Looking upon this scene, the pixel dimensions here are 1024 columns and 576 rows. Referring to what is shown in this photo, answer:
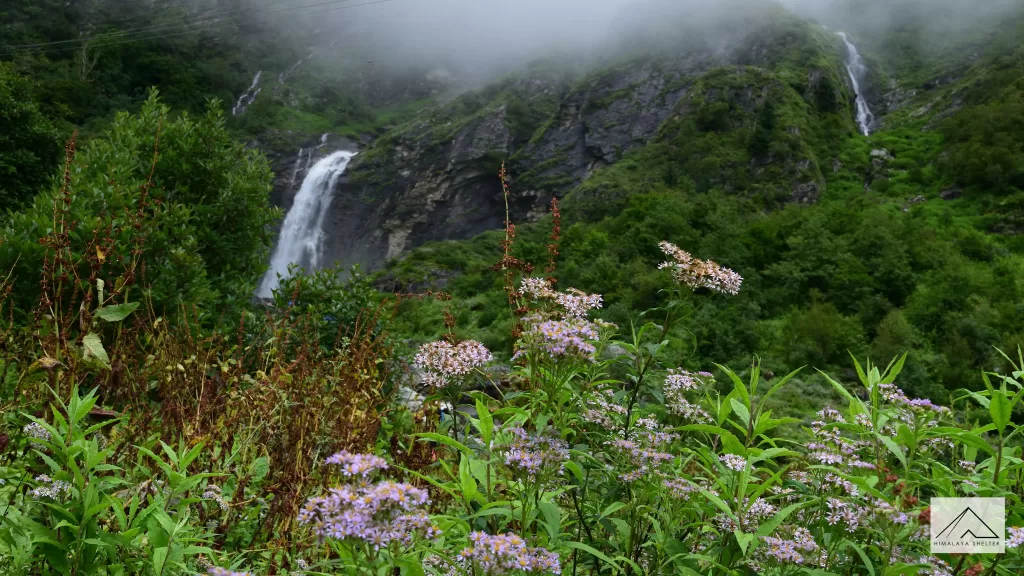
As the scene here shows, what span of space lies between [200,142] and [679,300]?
5.74m

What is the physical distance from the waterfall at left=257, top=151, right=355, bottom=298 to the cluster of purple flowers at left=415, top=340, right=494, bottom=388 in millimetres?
27882

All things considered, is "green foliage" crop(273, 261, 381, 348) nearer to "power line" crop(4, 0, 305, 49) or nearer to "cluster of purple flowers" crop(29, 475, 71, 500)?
"cluster of purple flowers" crop(29, 475, 71, 500)

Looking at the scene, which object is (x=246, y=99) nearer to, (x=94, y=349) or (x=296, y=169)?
(x=296, y=169)

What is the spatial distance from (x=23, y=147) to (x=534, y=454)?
16652mm

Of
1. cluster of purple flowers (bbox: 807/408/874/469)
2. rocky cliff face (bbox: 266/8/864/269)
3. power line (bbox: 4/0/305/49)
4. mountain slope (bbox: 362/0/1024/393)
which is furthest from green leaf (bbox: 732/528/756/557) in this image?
power line (bbox: 4/0/305/49)

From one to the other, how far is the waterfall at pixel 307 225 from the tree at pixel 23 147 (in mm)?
14422

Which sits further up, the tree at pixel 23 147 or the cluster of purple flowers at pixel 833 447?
the cluster of purple flowers at pixel 833 447

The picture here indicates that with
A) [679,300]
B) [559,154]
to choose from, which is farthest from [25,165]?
[559,154]

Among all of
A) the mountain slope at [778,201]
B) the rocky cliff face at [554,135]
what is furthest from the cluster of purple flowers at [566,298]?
the rocky cliff face at [554,135]

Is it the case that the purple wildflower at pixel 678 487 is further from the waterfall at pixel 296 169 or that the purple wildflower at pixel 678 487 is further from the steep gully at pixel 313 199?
the waterfall at pixel 296 169

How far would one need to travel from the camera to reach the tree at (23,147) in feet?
39.6

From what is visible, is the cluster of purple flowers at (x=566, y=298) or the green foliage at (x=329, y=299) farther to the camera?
the green foliage at (x=329, y=299)

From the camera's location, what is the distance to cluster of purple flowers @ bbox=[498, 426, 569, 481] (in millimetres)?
1351

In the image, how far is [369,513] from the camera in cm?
95
